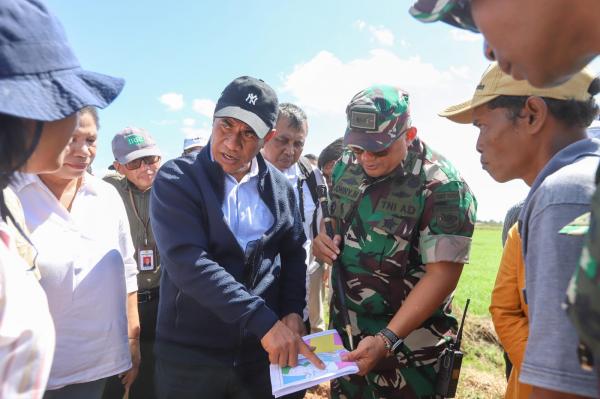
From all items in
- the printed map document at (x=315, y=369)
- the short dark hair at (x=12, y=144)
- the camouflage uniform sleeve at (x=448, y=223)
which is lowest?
the printed map document at (x=315, y=369)

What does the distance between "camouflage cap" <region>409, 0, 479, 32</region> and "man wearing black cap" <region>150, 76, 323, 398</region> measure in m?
1.24

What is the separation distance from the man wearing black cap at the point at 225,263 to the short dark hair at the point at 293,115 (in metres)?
2.02

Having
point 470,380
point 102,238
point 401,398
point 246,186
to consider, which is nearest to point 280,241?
point 246,186

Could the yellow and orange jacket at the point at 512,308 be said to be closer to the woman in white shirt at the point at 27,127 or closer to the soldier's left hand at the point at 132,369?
the woman in white shirt at the point at 27,127

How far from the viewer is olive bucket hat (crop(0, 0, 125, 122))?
37.8 inches

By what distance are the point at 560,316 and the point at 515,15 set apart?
2.30 ft

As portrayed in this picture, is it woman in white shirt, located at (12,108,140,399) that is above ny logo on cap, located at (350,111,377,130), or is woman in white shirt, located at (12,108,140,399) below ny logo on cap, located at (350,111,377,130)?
below

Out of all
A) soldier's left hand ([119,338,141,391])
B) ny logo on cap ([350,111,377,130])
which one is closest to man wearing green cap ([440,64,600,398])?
ny logo on cap ([350,111,377,130])

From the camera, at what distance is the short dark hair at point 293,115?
4312 millimetres

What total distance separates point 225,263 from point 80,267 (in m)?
0.70

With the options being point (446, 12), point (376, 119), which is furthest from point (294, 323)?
point (446, 12)

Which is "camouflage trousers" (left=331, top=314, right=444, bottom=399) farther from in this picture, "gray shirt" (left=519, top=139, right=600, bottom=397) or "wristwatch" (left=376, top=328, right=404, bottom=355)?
"gray shirt" (left=519, top=139, right=600, bottom=397)

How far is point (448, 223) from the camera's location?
7.07 ft

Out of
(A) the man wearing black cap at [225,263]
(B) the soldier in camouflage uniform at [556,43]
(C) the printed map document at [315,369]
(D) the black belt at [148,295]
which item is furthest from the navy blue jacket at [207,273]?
(B) the soldier in camouflage uniform at [556,43]
